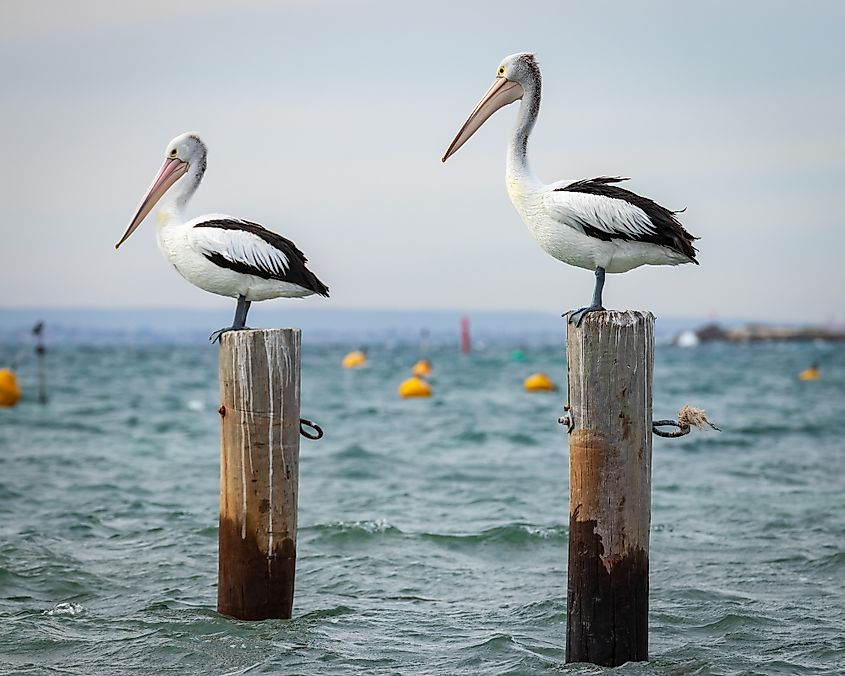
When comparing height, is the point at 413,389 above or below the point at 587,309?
below

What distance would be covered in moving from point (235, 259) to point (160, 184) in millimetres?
1014

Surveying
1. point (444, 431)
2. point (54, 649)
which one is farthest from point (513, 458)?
point (54, 649)

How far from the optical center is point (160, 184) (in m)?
7.11

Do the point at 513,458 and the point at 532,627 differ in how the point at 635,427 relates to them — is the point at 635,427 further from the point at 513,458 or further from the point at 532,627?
the point at 513,458

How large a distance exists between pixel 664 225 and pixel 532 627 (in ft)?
8.73

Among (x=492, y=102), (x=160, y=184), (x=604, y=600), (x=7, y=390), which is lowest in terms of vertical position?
(x=7, y=390)

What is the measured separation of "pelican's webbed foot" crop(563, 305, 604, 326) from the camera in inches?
206

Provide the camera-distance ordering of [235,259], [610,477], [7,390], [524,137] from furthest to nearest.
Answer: [7,390] < [235,259] < [524,137] < [610,477]

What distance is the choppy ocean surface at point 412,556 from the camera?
6207mm

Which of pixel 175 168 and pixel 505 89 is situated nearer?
pixel 505 89

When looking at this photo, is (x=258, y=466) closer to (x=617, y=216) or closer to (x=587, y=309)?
(x=587, y=309)


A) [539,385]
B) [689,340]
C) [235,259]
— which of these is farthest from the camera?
[689,340]

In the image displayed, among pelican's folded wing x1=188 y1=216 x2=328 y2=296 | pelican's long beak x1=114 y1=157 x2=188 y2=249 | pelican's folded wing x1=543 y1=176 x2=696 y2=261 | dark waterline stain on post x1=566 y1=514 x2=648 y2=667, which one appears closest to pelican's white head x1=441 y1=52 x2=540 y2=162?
pelican's folded wing x1=543 y1=176 x2=696 y2=261

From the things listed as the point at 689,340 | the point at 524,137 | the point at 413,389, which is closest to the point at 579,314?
the point at 524,137
